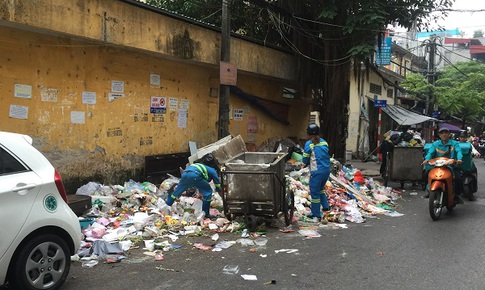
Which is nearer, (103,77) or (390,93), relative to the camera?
(103,77)

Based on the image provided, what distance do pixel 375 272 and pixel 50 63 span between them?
664 cm

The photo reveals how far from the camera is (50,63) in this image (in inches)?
302

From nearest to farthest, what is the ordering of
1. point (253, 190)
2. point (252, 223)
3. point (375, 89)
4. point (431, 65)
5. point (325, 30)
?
1. point (253, 190)
2. point (252, 223)
3. point (325, 30)
4. point (375, 89)
5. point (431, 65)

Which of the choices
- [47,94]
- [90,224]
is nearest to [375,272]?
[90,224]

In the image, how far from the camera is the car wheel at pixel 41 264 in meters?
3.58

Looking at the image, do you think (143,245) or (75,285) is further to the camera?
(143,245)

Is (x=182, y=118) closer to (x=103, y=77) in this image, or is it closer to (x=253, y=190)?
(x=103, y=77)

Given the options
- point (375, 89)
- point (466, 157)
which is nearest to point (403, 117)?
point (375, 89)

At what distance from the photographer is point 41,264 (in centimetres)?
374

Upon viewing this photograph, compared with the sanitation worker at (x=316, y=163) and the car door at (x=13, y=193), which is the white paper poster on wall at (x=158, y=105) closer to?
the sanitation worker at (x=316, y=163)

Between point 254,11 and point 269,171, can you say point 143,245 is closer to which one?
point 269,171

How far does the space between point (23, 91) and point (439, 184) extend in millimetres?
7490

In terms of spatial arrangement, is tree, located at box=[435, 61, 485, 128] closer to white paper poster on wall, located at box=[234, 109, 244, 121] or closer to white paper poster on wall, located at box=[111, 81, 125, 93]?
white paper poster on wall, located at box=[234, 109, 244, 121]

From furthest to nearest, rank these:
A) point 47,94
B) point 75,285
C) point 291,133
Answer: point 291,133 < point 47,94 < point 75,285
